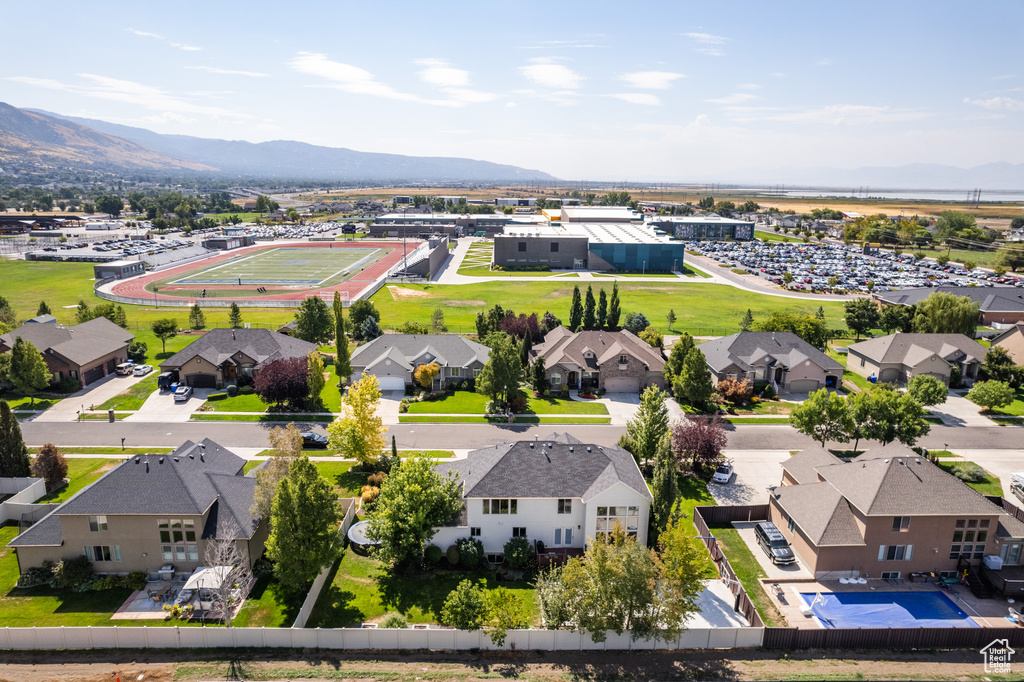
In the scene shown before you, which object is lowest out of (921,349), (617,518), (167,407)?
(167,407)

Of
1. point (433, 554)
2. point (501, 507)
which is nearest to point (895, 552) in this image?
point (501, 507)

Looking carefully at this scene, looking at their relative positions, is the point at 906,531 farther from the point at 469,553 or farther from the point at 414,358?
the point at 414,358

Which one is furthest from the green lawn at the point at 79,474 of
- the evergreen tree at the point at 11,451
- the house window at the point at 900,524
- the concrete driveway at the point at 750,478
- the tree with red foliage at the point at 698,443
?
the house window at the point at 900,524

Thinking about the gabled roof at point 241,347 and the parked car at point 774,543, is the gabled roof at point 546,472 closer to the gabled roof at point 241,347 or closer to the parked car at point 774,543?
the parked car at point 774,543

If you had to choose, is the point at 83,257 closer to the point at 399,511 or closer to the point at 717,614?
the point at 399,511

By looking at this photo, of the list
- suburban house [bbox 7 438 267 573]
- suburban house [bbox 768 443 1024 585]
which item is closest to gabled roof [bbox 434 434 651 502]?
suburban house [bbox 768 443 1024 585]
